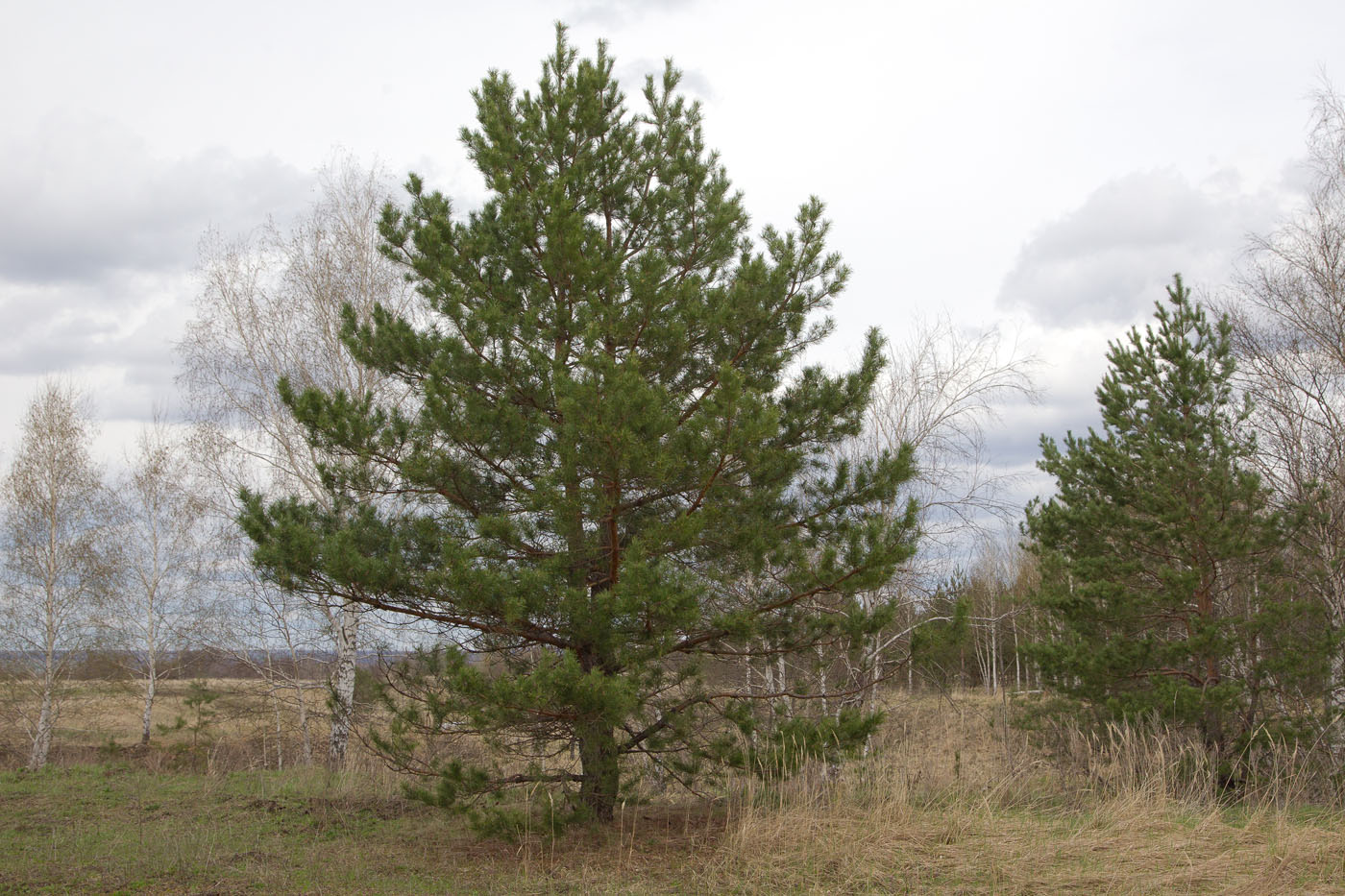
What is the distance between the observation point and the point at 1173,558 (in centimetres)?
1136

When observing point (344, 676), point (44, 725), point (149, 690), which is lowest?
point (44, 725)

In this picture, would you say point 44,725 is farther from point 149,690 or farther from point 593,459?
point 593,459

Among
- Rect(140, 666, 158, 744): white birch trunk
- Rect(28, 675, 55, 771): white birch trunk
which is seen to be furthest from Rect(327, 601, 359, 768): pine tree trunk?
Rect(140, 666, 158, 744): white birch trunk

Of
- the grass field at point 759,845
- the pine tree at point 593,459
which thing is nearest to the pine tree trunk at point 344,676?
the grass field at point 759,845

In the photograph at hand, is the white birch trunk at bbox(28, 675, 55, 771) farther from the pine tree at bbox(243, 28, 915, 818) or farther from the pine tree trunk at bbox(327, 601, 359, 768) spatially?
the pine tree at bbox(243, 28, 915, 818)

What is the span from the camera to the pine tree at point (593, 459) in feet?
17.8

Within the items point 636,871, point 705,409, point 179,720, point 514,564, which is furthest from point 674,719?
point 179,720

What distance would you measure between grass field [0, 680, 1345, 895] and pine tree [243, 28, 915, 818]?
62 centimetres

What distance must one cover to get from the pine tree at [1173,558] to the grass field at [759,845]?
7.25ft

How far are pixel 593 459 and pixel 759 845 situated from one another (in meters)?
3.08

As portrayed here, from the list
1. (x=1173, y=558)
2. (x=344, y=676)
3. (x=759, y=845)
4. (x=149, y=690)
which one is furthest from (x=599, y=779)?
(x=149, y=690)

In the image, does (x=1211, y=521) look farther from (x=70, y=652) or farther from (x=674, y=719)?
(x=70, y=652)

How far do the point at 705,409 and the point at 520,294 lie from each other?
2476 mm

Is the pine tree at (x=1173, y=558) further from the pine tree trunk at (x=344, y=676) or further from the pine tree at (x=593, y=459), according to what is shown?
the pine tree trunk at (x=344, y=676)
